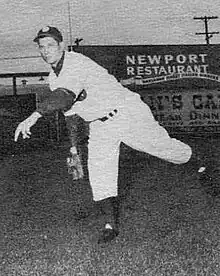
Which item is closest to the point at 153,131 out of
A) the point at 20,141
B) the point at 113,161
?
the point at 113,161

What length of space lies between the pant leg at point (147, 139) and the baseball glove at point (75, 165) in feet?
1.01

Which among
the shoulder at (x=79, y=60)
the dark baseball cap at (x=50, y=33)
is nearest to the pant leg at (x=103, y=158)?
the shoulder at (x=79, y=60)

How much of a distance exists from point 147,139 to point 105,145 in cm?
25

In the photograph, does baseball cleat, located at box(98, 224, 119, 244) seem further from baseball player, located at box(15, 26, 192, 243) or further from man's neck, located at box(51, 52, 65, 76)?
man's neck, located at box(51, 52, 65, 76)

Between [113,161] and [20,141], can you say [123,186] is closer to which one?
[113,161]

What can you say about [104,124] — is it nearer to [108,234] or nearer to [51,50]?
[51,50]

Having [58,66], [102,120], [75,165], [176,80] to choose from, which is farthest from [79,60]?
[176,80]

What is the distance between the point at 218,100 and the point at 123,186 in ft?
3.18

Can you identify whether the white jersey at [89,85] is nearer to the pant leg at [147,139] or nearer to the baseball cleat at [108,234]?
the pant leg at [147,139]

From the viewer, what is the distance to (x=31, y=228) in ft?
10.1

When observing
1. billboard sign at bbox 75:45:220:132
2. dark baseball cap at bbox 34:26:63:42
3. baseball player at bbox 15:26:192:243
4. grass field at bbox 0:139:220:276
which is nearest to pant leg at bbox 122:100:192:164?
baseball player at bbox 15:26:192:243

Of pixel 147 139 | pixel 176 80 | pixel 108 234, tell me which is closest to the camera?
pixel 108 234

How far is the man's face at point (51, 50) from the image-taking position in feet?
9.63

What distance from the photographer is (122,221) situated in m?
3.05
